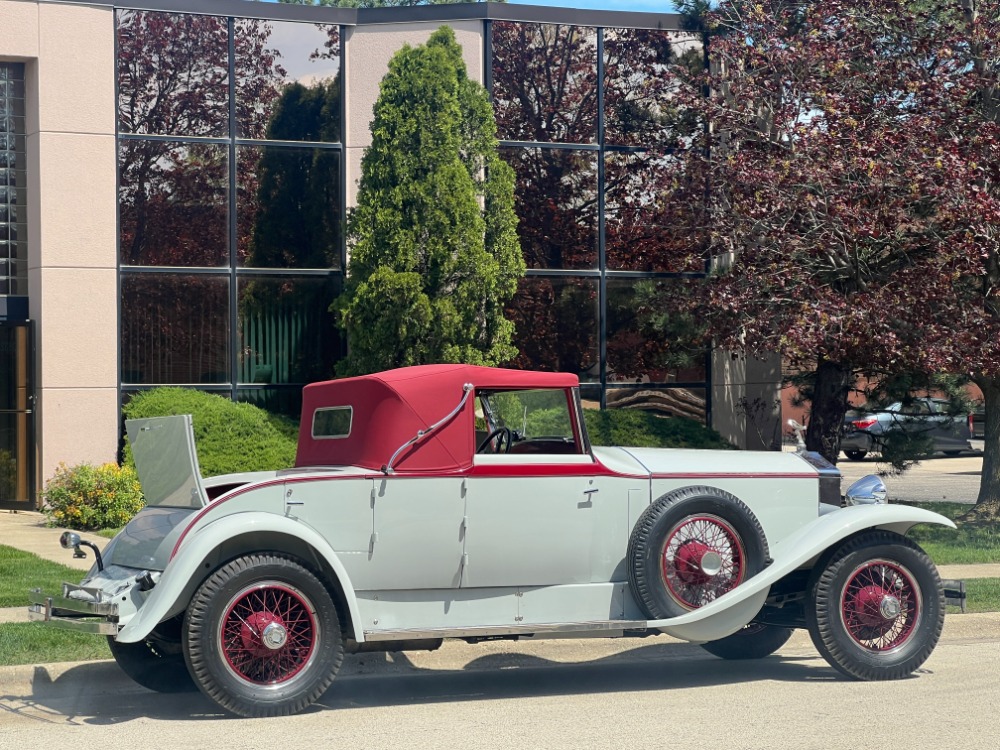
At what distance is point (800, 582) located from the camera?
7.98 m

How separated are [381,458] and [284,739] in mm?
1584

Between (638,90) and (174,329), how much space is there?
23.7 feet

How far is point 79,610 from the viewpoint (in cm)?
687

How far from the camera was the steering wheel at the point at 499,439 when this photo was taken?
7821 millimetres

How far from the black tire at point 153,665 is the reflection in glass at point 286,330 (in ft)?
34.0

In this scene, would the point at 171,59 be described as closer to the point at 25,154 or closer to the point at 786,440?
the point at 25,154

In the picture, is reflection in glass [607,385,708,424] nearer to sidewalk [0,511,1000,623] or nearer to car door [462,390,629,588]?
sidewalk [0,511,1000,623]

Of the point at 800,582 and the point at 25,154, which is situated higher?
the point at 25,154

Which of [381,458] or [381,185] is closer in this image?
[381,458]

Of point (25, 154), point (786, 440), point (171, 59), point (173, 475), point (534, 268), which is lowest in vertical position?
point (786, 440)

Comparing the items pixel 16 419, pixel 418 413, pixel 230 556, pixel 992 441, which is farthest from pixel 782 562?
pixel 16 419

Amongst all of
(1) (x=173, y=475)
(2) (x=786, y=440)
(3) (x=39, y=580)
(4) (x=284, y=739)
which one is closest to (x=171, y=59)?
(3) (x=39, y=580)

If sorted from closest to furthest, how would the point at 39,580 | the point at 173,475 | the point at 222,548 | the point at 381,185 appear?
the point at 222,548 < the point at 173,475 < the point at 39,580 < the point at 381,185

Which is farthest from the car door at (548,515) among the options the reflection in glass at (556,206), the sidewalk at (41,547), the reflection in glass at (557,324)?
the reflection in glass at (556,206)
